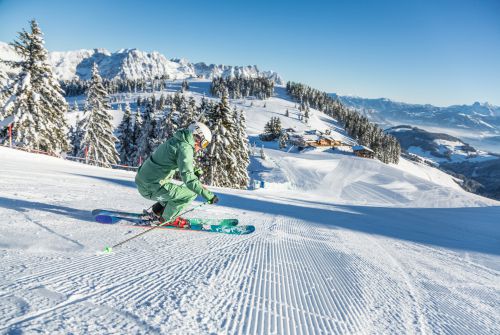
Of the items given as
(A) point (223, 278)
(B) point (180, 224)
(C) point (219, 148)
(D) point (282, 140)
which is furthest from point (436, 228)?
(D) point (282, 140)

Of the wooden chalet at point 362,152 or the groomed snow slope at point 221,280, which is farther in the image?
the wooden chalet at point 362,152

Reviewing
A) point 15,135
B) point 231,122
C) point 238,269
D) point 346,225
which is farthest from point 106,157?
point 238,269

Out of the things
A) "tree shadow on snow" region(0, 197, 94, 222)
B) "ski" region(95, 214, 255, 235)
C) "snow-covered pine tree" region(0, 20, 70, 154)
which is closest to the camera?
"ski" region(95, 214, 255, 235)

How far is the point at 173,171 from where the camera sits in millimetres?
4812

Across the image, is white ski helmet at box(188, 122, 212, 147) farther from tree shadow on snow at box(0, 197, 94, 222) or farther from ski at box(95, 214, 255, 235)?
tree shadow on snow at box(0, 197, 94, 222)

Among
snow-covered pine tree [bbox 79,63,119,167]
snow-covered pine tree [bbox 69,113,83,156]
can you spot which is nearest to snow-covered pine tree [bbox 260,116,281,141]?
snow-covered pine tree [bbox 69,113,83,156]

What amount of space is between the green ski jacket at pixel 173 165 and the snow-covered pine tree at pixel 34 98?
73.3 ft

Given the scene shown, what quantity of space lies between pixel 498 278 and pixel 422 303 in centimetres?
273

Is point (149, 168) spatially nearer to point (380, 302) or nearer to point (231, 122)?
point (380, 302)

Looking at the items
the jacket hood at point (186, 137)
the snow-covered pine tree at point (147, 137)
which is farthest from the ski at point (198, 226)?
the snow-covered pine tree at point (147, 137)

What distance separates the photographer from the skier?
4.38 metres

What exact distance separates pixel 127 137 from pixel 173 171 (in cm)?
4382

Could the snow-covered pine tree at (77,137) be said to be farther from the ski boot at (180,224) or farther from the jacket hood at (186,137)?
the jacket hood at (186,137)

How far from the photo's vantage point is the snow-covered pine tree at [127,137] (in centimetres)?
4425
